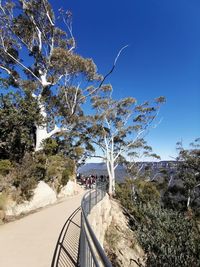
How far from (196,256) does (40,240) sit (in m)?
11.4

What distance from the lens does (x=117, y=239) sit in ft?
54.3

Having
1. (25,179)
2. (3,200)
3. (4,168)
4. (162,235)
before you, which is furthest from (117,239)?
(3,200)

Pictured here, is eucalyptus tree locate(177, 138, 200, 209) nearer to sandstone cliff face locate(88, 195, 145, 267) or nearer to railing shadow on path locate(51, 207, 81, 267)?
sandstone cliff face locate(88, 195, 145, 267)

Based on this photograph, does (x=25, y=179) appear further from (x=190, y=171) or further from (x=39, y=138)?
(x=190, y=171)

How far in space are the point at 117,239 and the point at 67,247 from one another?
10338 mm

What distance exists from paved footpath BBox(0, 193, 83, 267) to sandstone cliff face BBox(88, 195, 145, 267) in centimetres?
297

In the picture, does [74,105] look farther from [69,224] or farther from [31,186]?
[69,224]

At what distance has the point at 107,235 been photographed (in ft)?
54.0

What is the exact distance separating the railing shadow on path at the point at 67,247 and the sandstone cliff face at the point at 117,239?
313 centimetres

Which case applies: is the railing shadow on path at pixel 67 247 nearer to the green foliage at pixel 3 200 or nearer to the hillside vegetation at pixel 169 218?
the green foliage at pixel 3 200

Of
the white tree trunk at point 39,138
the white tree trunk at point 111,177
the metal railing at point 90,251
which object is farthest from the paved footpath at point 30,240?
the white tree trunk at point 111,177

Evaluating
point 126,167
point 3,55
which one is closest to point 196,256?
point 3,55

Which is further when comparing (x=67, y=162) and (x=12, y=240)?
(x=67, y=162)

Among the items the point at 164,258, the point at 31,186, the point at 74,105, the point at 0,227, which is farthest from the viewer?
the point at 74,105
